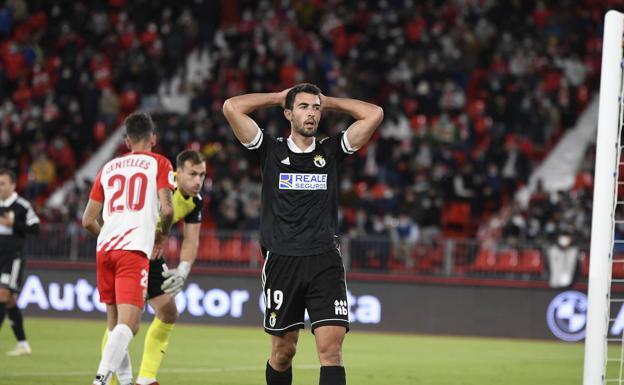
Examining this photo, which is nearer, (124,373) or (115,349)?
(115,349)

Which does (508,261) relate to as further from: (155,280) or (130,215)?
(130,215)

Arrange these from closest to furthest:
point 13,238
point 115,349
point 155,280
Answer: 1. point 115,349
2. point 155,280
3. point 13,238

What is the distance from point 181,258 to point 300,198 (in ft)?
7.45

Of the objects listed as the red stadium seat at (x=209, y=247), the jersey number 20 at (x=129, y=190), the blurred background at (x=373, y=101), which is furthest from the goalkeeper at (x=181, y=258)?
the red stadium seat at (x=209, y=247)

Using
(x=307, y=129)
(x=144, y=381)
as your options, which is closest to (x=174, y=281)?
(x=144, y=381)

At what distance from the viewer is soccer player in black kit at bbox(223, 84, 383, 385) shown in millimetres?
8383

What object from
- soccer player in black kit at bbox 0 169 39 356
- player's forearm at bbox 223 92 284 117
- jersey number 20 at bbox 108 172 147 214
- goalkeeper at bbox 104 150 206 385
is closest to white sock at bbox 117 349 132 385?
goalkeeper at bbox 104 150 206 385

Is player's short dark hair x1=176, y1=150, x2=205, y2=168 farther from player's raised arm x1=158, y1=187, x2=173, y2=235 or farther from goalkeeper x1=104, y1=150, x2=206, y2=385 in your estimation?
player's raised arm x1=158, y1=187, x2=173, y2=235

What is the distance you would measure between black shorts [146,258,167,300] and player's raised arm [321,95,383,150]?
2691 mm

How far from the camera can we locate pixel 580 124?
86.0ft

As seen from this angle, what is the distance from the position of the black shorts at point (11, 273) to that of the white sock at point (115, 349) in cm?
617

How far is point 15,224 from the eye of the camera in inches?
591

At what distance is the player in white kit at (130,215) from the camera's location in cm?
920

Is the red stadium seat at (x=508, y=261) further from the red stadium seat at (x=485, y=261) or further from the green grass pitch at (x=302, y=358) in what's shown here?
the green grass pitch at (x=302, y=358)
